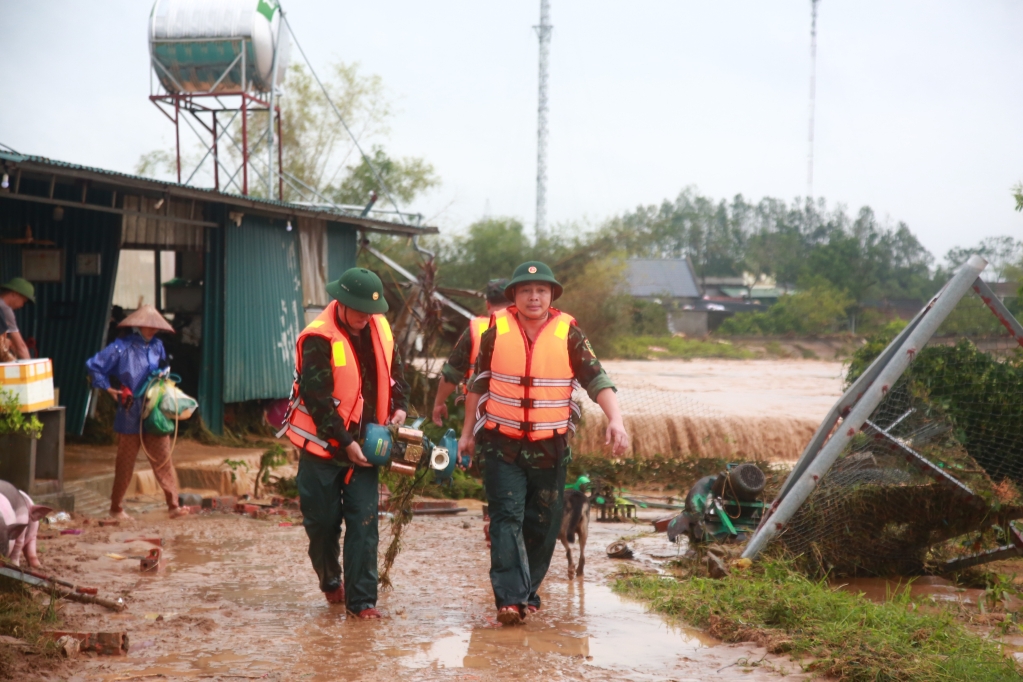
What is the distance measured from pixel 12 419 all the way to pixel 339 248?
9.50 meters

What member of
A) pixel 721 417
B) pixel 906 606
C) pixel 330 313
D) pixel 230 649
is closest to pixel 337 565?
pixel 230 649

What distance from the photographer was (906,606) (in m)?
5.99

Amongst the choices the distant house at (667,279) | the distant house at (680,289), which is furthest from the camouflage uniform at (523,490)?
the distant house at (667,279)

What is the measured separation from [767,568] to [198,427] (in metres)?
8.92

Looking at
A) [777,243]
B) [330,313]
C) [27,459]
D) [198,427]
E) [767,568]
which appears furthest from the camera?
[777,243]

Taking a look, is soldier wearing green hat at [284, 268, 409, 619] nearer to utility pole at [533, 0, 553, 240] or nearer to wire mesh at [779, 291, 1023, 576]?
wire mesh at [779, 291, 1023, 576]

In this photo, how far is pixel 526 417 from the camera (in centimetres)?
571

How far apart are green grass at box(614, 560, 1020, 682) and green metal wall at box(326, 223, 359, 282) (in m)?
10.3

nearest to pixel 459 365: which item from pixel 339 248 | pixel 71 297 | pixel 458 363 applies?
pixel 458 363

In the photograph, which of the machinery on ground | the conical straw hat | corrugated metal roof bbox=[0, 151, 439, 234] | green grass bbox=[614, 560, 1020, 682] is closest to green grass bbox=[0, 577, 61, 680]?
green grass bbox=[614, 560, 1020, 682]

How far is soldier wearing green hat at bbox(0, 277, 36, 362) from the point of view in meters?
8.68

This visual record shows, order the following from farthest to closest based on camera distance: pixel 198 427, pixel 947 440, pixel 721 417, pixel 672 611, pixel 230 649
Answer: pixel 721 417, pixel 198 427, pixel 947 440, pixel 672 611, pixel 230 649

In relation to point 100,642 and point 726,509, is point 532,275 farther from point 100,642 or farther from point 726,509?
point 726,509

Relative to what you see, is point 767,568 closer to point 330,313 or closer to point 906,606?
point 906,606
